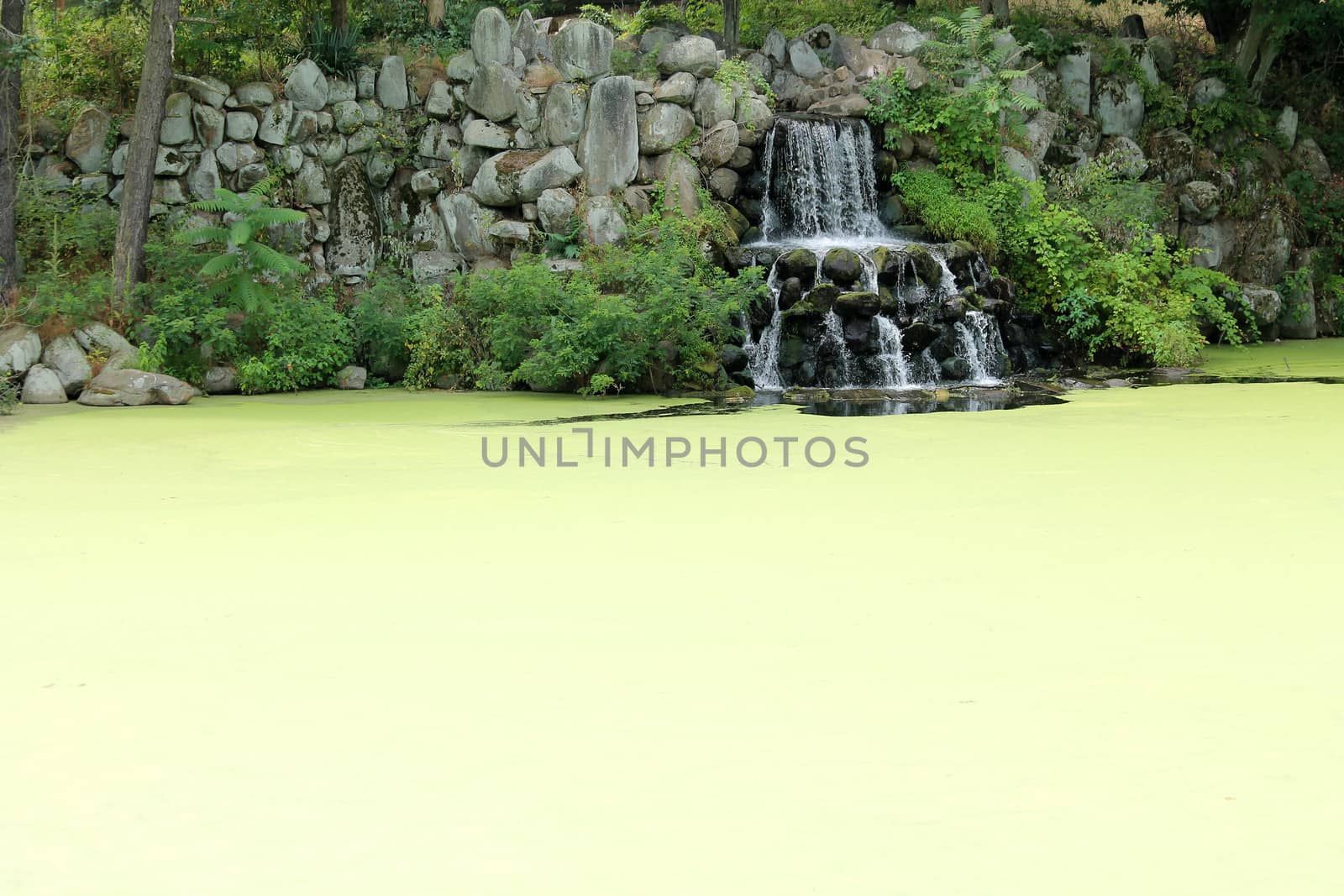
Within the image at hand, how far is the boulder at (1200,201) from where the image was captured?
1415 cm

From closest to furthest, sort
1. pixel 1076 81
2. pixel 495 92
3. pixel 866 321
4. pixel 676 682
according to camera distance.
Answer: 1. pixel 676 682
2. pixel 866 321
3. pixel 495 92
4. pixel 1076 81

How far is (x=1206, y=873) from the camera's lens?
6.85 feet

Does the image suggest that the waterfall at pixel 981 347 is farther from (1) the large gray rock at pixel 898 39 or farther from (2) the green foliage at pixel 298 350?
(2) the green foliage at pixel 298 350

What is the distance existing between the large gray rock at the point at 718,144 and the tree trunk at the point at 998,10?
190 inches

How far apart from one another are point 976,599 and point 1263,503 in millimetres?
1937

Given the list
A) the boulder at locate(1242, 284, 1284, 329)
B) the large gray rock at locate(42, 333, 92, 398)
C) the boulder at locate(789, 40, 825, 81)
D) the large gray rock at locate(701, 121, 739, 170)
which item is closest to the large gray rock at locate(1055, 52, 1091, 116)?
the boulder at locate(1242, 284, 1284, 329)

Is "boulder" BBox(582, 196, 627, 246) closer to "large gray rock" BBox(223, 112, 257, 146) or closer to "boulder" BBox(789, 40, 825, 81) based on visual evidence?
"large gray rock" BBox(223, 112, 257, 146)

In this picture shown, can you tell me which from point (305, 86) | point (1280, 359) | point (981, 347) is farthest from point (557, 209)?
point (1280, 359)

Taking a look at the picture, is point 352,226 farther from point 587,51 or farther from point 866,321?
point 866,321

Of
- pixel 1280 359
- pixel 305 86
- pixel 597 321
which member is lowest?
pixel 1280 359

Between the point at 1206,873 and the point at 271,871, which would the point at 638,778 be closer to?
the point at 271,871

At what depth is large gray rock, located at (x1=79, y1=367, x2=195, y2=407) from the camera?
9188 millimetres

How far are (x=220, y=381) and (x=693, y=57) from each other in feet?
18.0

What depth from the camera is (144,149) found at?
10680 mm
